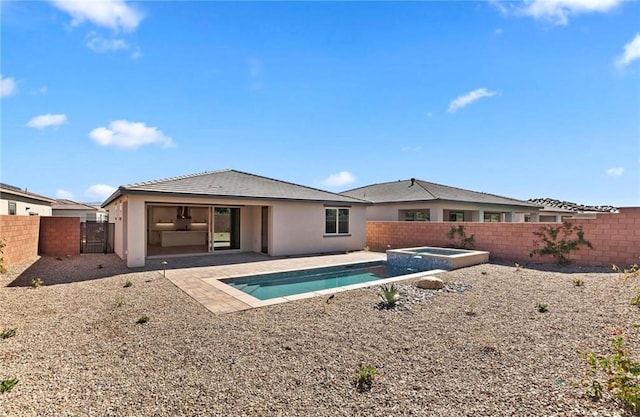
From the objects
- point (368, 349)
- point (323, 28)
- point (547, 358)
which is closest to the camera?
point (547, 358)

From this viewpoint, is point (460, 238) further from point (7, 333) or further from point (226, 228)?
point (7, 333)

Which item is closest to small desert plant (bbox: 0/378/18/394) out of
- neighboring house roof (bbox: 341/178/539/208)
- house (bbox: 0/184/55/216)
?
house (bbox: 0/184/55/216)

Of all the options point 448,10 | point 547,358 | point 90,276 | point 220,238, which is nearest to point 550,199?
point 448,10

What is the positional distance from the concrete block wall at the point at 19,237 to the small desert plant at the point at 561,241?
64.1 feet

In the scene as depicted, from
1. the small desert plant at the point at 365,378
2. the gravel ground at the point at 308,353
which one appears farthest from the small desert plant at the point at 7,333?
the small desert plant at the point at 365,378

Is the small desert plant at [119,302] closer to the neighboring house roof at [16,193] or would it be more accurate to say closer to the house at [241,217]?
the house at [241,217]

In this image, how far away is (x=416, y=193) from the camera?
2381 cm

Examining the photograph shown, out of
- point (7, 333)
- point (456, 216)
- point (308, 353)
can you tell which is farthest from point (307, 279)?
point (456, 216)

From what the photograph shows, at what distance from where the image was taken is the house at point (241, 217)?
12761mm

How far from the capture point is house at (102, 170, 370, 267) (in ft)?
41.9

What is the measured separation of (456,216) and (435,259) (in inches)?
510

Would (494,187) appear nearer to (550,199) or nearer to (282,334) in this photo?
(550,199)

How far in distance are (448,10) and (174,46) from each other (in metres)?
9.66

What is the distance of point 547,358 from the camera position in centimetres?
446
